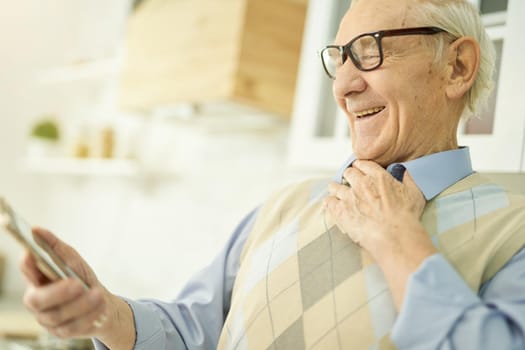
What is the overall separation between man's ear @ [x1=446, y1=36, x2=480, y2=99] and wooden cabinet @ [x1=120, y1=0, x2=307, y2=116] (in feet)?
2.81

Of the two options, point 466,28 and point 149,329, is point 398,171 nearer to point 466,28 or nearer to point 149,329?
point 466,28

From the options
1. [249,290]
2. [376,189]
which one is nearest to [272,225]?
[249,290]

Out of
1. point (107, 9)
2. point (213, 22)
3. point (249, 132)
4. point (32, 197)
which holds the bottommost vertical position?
point (32, 197)

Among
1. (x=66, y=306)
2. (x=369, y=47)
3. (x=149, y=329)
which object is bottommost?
(x=149, y=329)

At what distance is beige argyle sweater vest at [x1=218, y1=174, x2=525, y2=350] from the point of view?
836 mm

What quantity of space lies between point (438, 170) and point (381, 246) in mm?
Answer: 212

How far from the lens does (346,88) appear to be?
1021 millimetres

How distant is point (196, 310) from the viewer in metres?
1.09

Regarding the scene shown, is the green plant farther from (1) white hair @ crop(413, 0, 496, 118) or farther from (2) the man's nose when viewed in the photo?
(1) white hair @ crop(413, 0, 496, 118)

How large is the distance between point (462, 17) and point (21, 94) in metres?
2.96

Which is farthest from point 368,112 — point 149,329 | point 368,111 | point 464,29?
point 149,329

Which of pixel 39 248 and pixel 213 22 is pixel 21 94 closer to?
pixel 213 22

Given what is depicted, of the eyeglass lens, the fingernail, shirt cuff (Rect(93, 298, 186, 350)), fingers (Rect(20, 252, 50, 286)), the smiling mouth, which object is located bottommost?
shirt cuff (Rect(93, 298, 186, 350))

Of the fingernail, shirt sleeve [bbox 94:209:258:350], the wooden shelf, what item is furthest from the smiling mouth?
the wooden shelf
